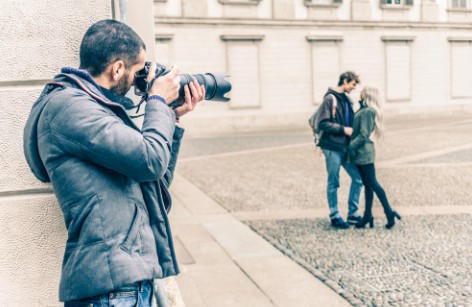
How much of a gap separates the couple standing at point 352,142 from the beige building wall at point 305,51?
47.3 feet

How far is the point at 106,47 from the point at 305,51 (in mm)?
21268

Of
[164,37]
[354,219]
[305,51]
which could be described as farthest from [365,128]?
[305,51]

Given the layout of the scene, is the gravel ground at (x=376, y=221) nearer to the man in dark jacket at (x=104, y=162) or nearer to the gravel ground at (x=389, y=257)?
the gravel ground at (x=389, y=257)

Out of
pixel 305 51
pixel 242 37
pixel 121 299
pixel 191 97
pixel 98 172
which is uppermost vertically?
pixel 242 37

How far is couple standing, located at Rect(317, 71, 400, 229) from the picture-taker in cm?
582

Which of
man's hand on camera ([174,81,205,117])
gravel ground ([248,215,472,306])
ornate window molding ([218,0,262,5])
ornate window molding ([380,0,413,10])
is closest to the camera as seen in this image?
man's hand on camera ([174,81,205,117])

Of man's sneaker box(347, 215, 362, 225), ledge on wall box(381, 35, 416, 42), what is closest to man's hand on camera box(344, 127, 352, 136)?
man's sneaker box(347, 215, 362, 225)

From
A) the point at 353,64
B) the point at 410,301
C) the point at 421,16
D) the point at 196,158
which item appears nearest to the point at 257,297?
the point at 410,301

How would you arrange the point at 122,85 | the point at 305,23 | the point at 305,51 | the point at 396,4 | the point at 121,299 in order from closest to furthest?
the point at 121,299, the point at 122,85, the point at 305,23, the point at 305,51, the point at 396,4

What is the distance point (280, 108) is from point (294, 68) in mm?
1757

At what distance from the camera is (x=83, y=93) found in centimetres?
169

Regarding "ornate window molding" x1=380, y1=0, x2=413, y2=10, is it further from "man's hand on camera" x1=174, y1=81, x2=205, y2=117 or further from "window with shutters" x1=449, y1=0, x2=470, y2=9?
"man's hand on camera" x1=174, y1=81, x2=205, y2=117

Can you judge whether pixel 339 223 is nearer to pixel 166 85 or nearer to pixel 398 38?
pixel 166 85

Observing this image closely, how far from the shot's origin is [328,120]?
600cm
